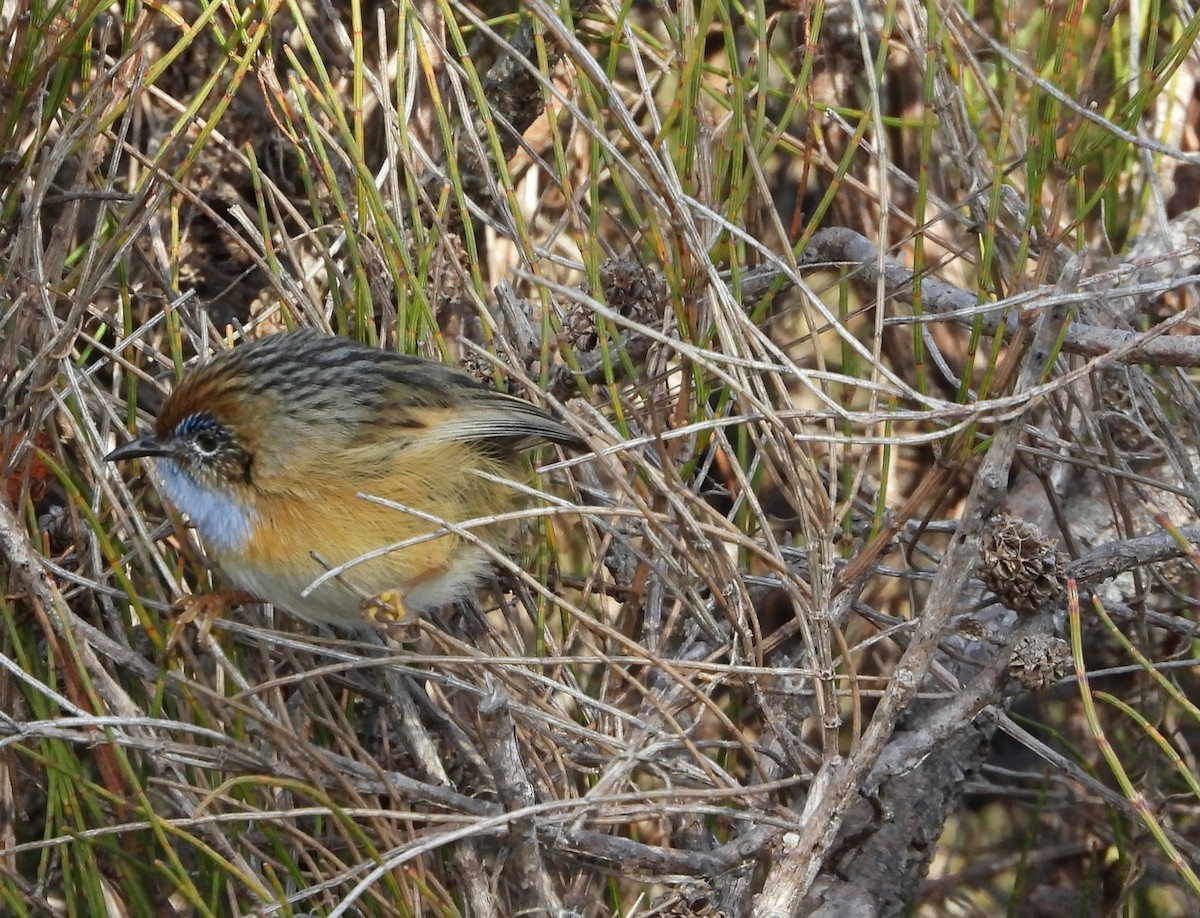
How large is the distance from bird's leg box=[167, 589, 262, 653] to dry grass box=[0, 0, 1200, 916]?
0.06 meters

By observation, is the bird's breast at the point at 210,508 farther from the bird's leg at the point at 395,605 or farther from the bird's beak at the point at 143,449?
the bird's leg at the point at 395,605

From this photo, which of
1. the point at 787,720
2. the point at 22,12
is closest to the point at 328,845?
the point at 787,720

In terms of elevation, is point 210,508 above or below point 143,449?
below

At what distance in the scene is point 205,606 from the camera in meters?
3.21

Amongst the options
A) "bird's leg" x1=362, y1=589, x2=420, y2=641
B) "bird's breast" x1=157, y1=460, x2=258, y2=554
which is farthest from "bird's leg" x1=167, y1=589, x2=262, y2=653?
"bird's leg" x1=362, y1=589, x2=420, y2=641

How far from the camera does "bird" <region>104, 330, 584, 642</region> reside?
3.13 meters

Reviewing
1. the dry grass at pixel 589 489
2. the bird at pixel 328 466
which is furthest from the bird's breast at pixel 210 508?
the dry grass at pixel 589 489

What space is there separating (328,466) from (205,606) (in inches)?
17.6

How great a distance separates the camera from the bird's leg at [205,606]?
2986 millimetres

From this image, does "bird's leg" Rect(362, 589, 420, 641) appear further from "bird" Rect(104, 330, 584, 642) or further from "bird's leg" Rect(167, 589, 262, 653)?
"bird's leg" Rect(167, 589, 262, 653)

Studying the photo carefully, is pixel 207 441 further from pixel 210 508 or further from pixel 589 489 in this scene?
pixel 589 489

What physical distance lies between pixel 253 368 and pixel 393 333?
60cm

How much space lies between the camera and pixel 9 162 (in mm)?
3137

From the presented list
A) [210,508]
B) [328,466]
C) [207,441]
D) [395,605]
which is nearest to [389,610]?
[395,605]
